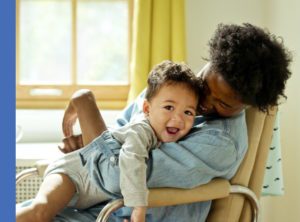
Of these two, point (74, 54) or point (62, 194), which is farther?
point (74, 54)

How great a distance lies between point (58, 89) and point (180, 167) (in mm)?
1760

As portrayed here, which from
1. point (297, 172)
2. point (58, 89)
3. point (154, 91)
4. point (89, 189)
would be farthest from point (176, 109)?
point (58, 89)

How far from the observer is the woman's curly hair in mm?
1224

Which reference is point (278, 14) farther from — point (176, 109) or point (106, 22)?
point (176, 109)

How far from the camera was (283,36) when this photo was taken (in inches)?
93.8

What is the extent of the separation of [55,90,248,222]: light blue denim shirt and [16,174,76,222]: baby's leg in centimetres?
9

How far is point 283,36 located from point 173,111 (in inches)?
50.9

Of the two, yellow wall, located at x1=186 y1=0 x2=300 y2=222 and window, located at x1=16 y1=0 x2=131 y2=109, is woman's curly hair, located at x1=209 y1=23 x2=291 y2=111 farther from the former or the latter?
window, located at x1=16 y1=0 x2=131 y2=109

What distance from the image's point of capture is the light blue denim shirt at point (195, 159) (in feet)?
4.19

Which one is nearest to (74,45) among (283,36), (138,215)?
(283,36)

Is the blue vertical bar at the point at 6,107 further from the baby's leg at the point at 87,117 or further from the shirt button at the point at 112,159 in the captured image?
the baby's leg at the point at 87,117

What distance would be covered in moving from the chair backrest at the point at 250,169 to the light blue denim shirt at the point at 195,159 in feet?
0.15

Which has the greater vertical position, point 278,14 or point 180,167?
point 278,14

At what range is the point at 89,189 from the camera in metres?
1.36
